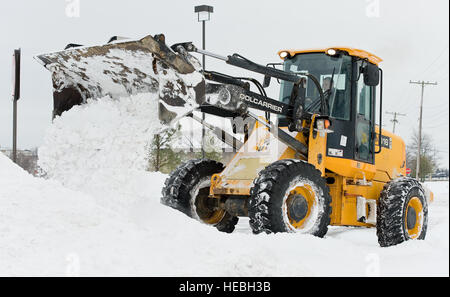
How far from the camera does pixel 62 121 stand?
704 cm

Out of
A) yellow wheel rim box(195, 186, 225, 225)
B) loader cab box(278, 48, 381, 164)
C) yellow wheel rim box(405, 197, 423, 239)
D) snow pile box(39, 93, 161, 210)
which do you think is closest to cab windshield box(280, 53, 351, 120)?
loader cab box(278, 48, 381, 164)

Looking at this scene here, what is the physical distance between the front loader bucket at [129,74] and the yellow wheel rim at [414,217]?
139 inches

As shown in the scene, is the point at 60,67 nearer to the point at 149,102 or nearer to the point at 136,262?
the point at 149,102

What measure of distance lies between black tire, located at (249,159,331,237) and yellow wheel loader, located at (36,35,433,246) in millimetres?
12

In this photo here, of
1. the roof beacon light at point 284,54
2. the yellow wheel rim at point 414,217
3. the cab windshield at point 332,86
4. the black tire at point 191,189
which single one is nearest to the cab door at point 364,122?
the cab windshield at point 332,86

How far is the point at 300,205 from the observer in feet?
22.6

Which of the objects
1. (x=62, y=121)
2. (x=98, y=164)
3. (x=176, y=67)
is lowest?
(x=98, y=164)

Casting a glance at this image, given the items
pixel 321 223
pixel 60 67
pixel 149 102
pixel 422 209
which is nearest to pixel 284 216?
pixel 321 223

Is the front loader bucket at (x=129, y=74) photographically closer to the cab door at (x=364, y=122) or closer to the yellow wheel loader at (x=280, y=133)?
the yellow wheel loader at (x=280, y=133)

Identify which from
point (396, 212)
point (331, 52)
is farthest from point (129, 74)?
point (396, 212)

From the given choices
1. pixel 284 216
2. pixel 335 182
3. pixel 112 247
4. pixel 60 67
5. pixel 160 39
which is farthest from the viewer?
pixel 335 182

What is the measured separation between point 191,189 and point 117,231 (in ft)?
8.30

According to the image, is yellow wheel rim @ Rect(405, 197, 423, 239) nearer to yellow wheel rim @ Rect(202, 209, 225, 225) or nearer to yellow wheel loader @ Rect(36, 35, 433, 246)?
yellow wheel loader @ Rect(36, 35, 433, 246)

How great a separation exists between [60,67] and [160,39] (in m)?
1.69
